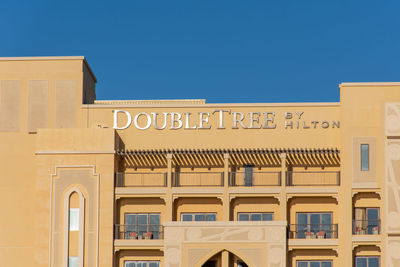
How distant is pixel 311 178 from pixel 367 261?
6855 mm

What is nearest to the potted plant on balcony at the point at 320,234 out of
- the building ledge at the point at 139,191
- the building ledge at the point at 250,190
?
the building ledge at the point at 250,190

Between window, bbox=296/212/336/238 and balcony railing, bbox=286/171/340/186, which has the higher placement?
balcony railing, bbox=286/171/340/186

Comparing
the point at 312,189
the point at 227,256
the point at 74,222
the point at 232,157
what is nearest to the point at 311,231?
the point at 312,189

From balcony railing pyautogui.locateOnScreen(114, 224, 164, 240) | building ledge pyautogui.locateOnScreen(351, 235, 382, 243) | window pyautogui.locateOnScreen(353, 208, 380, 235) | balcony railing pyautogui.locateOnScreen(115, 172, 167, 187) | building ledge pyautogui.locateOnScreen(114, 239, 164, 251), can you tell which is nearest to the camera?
building ledge pyautogui.locateOnScreen(351, 235, 382, 243)

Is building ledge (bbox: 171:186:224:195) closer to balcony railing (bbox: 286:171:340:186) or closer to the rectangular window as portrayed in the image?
balcony railing (bbox: 286:171:340:186)

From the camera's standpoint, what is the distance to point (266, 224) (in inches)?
2429

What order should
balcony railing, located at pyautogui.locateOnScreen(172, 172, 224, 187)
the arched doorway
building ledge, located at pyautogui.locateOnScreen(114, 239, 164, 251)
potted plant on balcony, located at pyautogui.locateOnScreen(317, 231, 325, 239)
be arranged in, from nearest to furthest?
the arched doorway < potted plant on balcony, located at pyautogui.locateOnScreen(317, 231, 325, 239) < building ledge, located at pyautogui.locateOnScreen(114, 239, 164, 251) < balcony railing, located at pyautogui.locateOnScreen(172, 172, 224, 187)

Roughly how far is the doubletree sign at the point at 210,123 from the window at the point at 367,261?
368 inches

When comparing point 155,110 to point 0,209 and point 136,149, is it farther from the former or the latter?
point 0,209

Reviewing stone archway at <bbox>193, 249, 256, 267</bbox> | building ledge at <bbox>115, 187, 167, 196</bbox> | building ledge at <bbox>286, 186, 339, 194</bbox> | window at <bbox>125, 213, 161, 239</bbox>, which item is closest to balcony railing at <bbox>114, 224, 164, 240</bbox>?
window at <bbox>125, 213, 161, 239</bbox>

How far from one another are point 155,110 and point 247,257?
41.6 feet

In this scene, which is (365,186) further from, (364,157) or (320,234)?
(320,234)

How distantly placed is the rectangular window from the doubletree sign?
20.0ft

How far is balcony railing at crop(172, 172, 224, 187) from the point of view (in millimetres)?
65750
